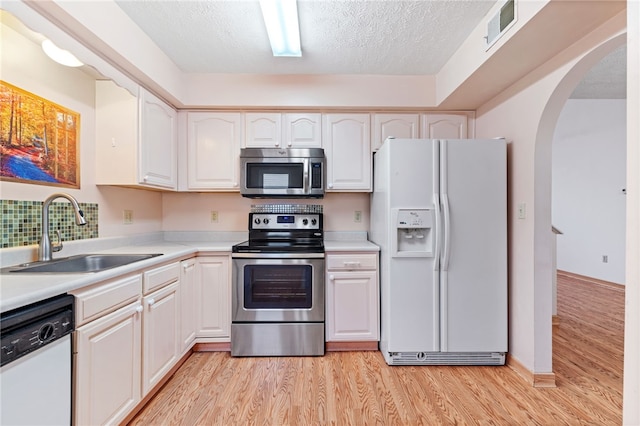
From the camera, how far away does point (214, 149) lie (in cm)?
265

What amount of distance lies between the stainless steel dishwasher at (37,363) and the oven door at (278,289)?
1.21 m

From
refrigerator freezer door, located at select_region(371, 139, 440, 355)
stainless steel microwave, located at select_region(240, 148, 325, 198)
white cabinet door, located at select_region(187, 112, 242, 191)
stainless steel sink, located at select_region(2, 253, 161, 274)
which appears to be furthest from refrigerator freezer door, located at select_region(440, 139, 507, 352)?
stainless steel sink, located at select_region(2, 253, 161, 274)

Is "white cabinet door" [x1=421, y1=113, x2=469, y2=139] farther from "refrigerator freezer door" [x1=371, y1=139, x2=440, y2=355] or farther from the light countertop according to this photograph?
the light countertop

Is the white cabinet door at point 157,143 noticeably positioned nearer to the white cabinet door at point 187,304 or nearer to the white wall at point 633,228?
the white cabinet door at point 187,304

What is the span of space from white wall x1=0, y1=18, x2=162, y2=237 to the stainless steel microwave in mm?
970

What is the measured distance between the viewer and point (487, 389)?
1858 millimetres

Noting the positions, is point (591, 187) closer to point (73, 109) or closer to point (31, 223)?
point (73, 109)

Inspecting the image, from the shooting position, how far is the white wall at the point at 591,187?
→ 166 inches

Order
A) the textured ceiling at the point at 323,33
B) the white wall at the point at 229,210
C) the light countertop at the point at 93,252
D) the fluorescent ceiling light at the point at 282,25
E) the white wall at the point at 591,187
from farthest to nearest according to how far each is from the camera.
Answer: the white wall at the point at 591,187 < the white wall at the point at 229,210 < the textured ceiling at the point at 323,33 < the fluorescent ceiling light at the point at 282,25 < the light countertop at the point at 93,252

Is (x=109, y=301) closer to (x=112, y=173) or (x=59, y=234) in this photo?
(x=59, y=234)

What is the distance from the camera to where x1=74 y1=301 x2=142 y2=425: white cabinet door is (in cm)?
119

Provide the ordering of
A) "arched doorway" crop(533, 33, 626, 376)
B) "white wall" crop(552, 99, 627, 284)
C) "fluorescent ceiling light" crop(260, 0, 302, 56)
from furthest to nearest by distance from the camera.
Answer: "white wall" crop(552, 99, 627, 284), "arched doorway" crop(533, 33, 626, 376), "fluorescent ceiling light" crop(260, 0, 302, 56)

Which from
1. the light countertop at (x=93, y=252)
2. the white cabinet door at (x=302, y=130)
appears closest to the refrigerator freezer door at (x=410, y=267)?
the light countertop at (x=93, y=252)

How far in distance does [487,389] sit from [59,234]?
289 cm
